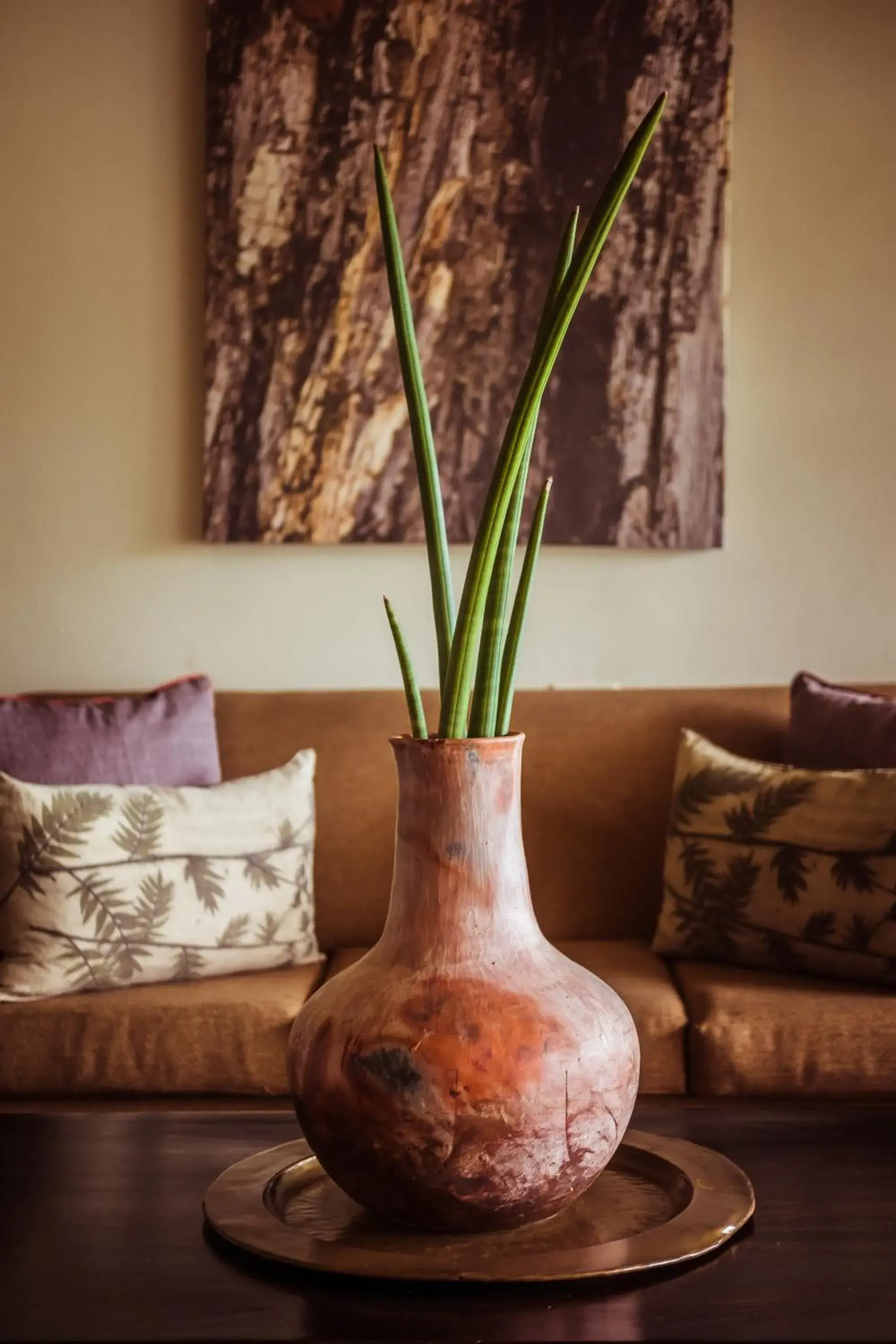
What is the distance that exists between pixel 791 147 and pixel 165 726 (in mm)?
1702

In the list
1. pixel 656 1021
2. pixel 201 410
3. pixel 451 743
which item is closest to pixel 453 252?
pixel 201 410

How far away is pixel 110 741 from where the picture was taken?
230cm

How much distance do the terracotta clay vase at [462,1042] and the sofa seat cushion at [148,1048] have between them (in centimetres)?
102

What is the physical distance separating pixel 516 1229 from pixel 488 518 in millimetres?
481

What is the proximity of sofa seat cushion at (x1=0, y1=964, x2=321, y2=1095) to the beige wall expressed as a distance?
947 millimetres

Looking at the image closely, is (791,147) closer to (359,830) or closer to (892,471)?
(892,471)

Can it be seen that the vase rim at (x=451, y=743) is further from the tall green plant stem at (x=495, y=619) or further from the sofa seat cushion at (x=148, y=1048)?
the sofa seat cushion at (x=148, y=1048)

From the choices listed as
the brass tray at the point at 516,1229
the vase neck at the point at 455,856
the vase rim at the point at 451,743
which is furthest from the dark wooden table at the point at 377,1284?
the vase rim at the point at 451,743

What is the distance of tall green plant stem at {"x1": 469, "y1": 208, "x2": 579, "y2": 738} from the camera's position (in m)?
0.93

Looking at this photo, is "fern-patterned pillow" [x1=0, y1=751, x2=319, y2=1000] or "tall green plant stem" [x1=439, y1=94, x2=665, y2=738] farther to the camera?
"fern-patterned pillow" [x1=0, y1=751, x2=319, y2=1000]

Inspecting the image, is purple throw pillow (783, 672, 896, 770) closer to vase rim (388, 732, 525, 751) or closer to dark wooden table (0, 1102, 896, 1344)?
dark wooden table (0, 1102, 896, 1344)

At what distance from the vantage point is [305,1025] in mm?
921

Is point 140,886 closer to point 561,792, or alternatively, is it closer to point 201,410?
point 561,792

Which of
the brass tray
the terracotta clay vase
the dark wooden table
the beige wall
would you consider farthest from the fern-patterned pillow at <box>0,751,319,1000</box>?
the terracotta clay vase
